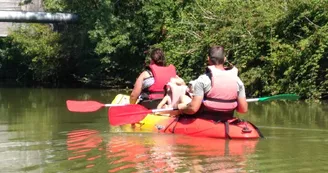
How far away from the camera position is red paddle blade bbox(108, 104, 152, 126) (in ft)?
31.8

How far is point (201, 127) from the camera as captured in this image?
29.1ft

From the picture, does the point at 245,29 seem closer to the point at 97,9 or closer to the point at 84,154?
the point at 97,9

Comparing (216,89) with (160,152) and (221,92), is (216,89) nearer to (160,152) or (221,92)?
(221,92)

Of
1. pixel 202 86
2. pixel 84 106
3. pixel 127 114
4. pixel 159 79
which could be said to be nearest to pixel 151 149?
pixel 202 86

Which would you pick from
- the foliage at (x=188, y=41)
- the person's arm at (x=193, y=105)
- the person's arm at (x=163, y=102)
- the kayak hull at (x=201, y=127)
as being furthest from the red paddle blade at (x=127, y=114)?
the foliage at (x=188, y=41)

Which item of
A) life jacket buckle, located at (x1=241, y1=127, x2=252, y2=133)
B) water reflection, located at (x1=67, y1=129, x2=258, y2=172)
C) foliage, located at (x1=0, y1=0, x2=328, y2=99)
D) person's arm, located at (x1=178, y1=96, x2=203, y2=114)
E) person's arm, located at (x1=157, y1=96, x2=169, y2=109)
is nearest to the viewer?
water reflection, located at (x1=67, y1=129, x2=258, y2=172)

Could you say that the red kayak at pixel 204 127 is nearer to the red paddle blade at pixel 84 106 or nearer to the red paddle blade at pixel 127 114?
the red paddle blade at pixel 127 114

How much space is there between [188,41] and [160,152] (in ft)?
40.8

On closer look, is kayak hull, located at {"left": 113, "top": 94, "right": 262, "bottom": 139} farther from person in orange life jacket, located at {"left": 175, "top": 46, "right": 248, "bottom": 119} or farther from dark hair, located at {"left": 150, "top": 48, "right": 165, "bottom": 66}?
dark hair, located at {"left": 150, "top": 48, "right": 165, "bottom": 66}

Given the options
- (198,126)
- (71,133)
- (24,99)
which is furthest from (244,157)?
(24,99)

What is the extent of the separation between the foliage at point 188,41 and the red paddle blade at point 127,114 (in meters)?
6.83

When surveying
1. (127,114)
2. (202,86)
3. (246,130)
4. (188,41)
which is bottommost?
(246,130)

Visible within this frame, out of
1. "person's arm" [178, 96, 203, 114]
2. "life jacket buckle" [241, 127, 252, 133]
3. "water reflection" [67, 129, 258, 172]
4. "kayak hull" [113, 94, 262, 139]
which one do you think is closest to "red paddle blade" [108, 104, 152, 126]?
"kayak hull" [113, 94, 262, 139]

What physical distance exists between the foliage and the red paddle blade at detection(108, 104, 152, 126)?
6.83 metres
